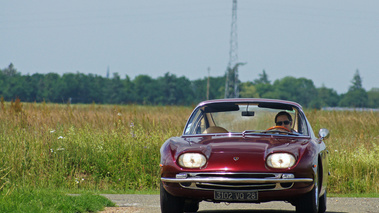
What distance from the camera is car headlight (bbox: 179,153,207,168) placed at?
23.5 feet

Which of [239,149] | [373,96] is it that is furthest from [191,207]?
[373,96]

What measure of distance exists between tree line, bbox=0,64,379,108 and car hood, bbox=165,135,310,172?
10927 cm

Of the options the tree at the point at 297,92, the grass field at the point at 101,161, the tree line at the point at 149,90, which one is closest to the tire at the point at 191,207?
the grass field at the point at 101,161

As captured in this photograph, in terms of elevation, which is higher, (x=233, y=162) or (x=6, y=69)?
(x=6, y=69)

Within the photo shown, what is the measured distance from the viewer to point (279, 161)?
278 inches

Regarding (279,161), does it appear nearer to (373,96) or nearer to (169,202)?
(169,202)

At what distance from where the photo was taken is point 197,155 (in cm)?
721

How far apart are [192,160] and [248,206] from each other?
366 cm

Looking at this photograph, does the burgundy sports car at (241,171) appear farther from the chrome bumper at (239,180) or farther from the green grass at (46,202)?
the green grass at (46,202)

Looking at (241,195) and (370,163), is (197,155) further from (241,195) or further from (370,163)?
(370,163)

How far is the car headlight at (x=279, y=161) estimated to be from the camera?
278 inches

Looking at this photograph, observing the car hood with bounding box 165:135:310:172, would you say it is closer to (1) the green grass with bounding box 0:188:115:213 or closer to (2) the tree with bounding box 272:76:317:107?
(1) the green grass with bounding box 0:188:115:213

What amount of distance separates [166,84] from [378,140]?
145 m

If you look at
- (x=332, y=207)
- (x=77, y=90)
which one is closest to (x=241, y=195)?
(x=332, y=207)
